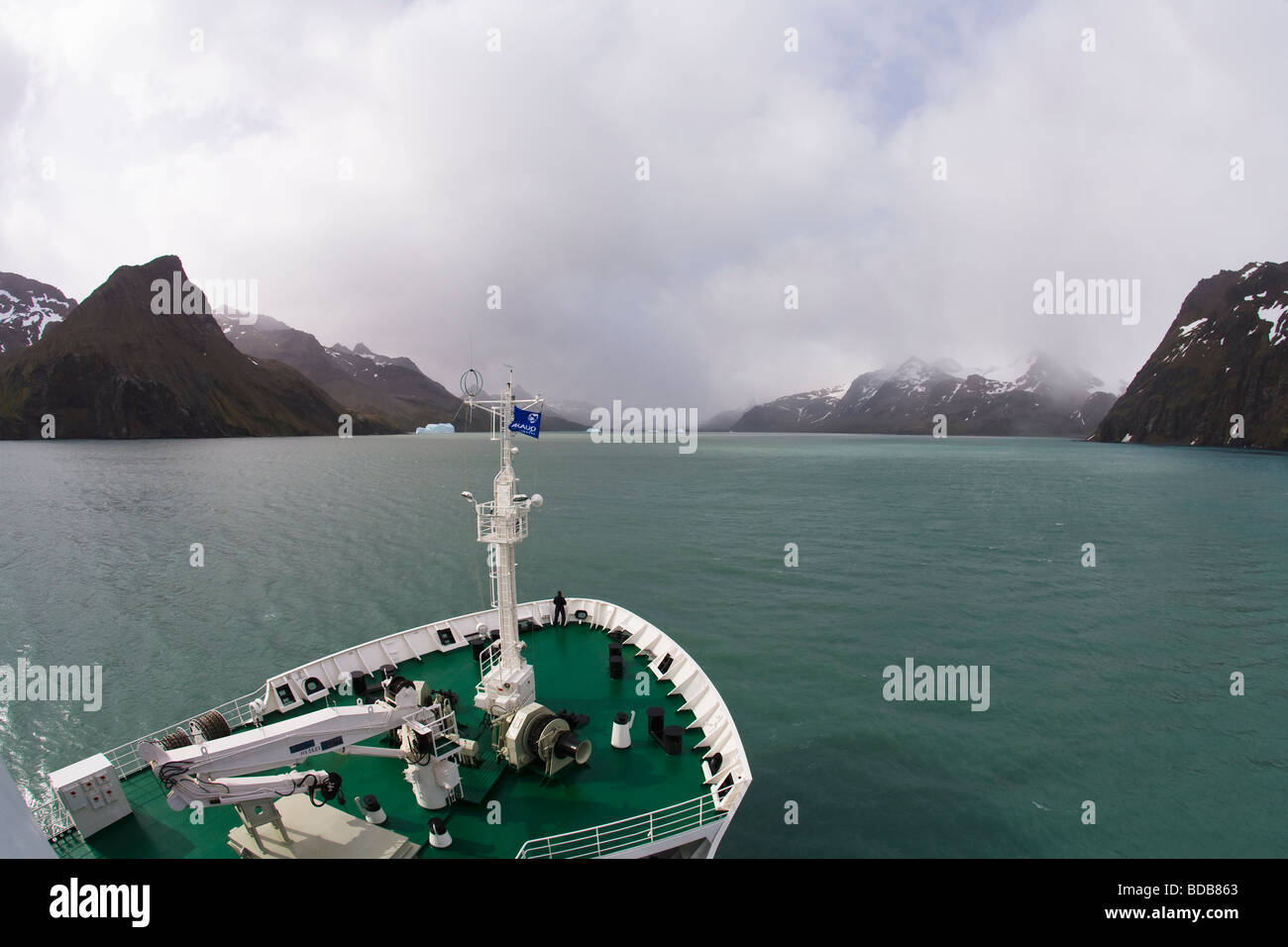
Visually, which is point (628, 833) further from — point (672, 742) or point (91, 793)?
point (91, 793)

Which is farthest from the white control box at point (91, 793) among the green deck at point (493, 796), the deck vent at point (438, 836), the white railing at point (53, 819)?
the deck vent at point (438, 836)

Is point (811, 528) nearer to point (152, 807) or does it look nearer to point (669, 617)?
point (669, 617)

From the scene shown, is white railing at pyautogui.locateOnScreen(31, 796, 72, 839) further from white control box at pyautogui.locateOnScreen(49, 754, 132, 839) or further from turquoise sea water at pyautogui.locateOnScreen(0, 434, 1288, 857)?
turquoise sea water at pyautogui.locateOnScreen(0, 434, 1288, 857)

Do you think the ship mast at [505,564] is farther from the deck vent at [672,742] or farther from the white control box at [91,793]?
the white control box at [91,793]

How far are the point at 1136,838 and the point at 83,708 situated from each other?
1839 inches

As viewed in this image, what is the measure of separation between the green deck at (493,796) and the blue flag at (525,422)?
1054cm

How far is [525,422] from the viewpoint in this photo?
18.5m

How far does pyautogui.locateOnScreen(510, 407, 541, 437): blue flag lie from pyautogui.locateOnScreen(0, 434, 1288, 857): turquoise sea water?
1613cm

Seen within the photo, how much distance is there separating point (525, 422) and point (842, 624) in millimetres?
28746

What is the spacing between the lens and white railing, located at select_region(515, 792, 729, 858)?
47.4 ft

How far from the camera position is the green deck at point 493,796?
576 inches

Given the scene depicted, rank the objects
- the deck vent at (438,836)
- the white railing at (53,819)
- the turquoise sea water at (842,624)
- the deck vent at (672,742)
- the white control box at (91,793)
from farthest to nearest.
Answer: the turquoise sea water at (842,624) → the deck vent at (672,742) → the white railing at (53,819) → the white control box at (91,793) → the deck vent at (438,836)

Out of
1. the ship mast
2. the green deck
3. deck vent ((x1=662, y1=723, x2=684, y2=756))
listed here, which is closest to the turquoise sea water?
deck vent ((x1=662, y1=723, x2=684, y2=756))

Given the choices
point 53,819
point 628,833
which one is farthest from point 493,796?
point 53,819
